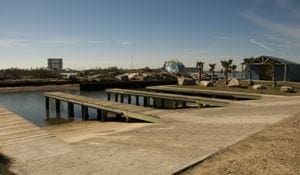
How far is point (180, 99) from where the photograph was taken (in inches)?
942

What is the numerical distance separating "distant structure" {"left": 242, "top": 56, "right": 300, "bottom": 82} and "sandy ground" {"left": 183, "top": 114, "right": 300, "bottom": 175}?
25591 millimetres

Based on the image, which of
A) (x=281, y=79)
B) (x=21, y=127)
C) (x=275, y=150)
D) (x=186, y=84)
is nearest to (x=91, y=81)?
(x=186, y=84)

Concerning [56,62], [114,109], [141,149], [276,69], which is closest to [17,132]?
[141,149]

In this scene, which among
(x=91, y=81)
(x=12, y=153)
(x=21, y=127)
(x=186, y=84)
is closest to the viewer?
(x=12, y=153)

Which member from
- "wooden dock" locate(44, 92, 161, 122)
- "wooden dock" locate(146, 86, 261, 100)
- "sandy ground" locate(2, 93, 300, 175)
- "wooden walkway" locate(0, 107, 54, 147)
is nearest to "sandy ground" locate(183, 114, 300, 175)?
"sandy ground" locate(2, 93, 300, 175)

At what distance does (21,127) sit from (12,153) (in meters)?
3.98

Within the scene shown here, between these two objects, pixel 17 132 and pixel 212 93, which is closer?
pixel 17 132

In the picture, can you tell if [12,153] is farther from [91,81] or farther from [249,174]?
[91,81]

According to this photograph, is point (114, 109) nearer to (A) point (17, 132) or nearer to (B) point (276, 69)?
(A) point (17, 132)

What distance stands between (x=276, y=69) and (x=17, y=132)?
100ft

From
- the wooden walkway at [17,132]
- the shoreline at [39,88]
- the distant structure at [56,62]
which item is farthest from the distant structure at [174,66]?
the wooden walkway at [17,132]

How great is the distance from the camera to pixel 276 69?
3628 centimetres

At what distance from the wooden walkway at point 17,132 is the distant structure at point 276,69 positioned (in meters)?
26.4

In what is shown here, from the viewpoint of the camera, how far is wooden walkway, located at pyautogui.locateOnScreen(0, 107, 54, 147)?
1116 centimetres
